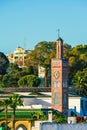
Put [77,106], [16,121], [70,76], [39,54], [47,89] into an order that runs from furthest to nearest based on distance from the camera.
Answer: [39,54] < [70,76] < [47,89] < [77,106] < [16,121]

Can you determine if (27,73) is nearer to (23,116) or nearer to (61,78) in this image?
(61,78)

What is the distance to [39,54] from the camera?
394ft

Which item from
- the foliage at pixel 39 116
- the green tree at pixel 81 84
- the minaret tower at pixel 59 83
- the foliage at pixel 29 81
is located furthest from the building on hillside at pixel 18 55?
the foliage at pixel 39 116

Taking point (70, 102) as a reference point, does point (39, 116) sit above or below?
below

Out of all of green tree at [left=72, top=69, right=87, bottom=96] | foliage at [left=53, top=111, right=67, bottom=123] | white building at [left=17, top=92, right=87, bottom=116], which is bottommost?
foliage at [left=53, top=111, right=67, bottom=123]

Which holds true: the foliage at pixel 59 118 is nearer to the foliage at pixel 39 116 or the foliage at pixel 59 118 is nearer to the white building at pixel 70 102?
the foliage at pixel 39 116

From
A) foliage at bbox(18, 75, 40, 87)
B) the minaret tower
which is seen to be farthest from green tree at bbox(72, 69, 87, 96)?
the minaret tower

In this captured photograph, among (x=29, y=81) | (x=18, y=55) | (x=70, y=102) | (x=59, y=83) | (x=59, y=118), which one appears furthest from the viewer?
(x=18, y=55)

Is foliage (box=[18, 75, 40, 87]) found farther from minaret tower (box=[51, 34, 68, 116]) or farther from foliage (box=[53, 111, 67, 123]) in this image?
foliage (box=[53, 111, 67, 123])

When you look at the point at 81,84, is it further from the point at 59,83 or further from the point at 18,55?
the point at 18,55

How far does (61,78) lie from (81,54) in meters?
38.8

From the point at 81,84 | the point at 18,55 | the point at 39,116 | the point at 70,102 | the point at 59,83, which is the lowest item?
the point at 39,116

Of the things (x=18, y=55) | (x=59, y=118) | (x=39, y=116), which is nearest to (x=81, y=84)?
(x=39, y=116)

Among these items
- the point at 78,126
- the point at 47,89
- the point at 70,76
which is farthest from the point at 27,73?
the point at 78,126
